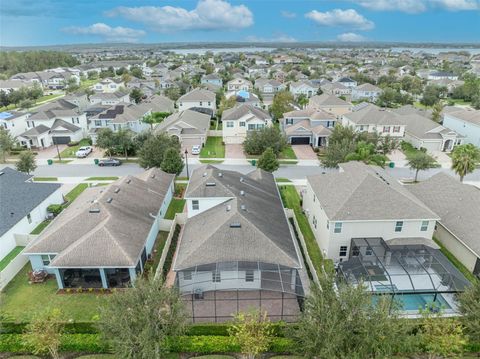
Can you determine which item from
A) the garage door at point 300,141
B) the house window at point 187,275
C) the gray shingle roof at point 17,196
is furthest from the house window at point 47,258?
the garage door at point 300,141

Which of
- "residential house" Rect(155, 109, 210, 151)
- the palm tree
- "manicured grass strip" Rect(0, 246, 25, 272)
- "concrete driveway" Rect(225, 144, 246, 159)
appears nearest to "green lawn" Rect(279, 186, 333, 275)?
"concrete driveway" Rect(225, 144, 246, 159)

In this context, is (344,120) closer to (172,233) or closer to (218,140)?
(218,140)

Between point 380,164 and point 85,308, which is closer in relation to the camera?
point 85,308

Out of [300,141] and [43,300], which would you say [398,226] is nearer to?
[43,300]

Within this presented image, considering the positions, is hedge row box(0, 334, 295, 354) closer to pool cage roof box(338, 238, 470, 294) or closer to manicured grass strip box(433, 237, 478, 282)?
pool cage roof box(338, 238, 470, 294)

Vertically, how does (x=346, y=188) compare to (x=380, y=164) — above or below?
above

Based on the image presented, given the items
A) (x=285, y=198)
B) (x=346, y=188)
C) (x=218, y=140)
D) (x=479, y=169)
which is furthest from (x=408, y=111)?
(x=346, y=188)

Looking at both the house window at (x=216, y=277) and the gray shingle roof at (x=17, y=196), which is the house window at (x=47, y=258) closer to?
the gray shingle roof at (x=17, y=196)
